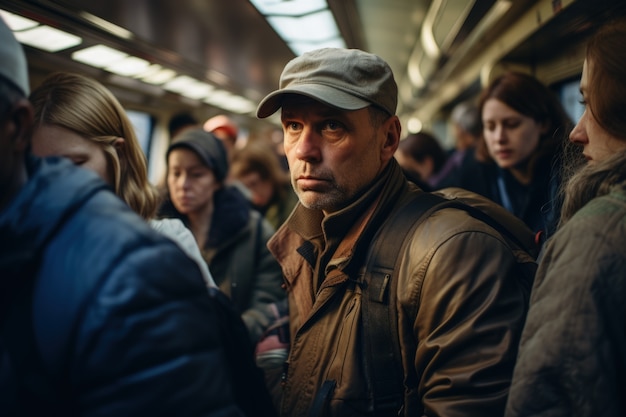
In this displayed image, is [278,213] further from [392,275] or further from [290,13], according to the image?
[392,275]

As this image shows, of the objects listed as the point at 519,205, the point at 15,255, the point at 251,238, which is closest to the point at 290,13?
the point at 251,238

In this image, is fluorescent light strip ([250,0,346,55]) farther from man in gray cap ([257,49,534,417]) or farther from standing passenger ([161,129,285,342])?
man in gray cap ([257,49,534,417])

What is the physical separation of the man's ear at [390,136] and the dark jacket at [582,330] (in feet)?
2.38

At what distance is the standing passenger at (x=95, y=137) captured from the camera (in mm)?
1388

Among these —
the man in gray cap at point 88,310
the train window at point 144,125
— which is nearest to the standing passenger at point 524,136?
the man in gray cap at point 88,310

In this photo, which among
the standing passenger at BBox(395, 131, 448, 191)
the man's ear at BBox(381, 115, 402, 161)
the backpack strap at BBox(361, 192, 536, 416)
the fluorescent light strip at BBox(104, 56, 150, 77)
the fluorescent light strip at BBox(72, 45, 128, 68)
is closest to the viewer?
the backpack strap at BBox(361, 192, 536, 416)

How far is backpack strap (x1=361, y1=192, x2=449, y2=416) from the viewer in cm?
125

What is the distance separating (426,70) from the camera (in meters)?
6.41

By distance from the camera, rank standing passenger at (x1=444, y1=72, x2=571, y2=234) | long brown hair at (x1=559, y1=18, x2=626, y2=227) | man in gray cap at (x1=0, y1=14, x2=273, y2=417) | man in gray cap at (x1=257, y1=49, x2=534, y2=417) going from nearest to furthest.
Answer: man in gray cap at (x1=0, y1=14, x2=273, y2=417)
long brown hair at (x1=559, y1=18, x2=626, y2=227)
man in gray cap at (x1=257, y1=49, x2=534, y2=417)
standing passenger at (x1=444, y1=72, x2=571, y2=234)

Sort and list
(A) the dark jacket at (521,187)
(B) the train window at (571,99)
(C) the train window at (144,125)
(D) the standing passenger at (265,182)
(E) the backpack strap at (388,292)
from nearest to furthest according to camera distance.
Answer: (E) the backpack strap at (388,292), (A) the dark jacket at (521,187), (B) the train window at (571,99), (D) the standing passenger at (265,182), (C) the train window at (144,125)

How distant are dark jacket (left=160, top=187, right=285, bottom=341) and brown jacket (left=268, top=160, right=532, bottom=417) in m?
0.88

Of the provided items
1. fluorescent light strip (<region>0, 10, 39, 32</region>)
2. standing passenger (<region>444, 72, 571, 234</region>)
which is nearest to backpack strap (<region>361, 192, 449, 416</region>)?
standing passenger (<region>444, 72, 571, 234</region>)

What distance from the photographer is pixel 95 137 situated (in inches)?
56.9

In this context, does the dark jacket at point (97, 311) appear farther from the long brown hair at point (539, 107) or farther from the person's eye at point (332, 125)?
the long brown hair at point (539, 107)
